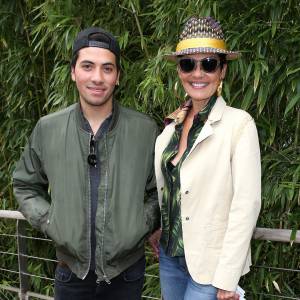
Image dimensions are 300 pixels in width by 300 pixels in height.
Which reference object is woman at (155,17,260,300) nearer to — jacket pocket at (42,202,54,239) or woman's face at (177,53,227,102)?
woman's face at (177,53,227,102)

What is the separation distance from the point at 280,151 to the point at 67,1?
1613 millimetres

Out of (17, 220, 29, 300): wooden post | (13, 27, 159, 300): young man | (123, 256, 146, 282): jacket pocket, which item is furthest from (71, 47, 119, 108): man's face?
(17, 220, 29, 300): wooden post

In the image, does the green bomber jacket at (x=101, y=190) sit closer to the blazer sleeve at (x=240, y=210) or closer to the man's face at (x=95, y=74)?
the man's face at (x=95, y=74)

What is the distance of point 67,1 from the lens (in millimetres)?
3121

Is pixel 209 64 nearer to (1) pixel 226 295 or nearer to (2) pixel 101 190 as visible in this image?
(2) pixel 101 190

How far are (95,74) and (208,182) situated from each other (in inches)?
23.8

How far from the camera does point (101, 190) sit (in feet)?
6.51

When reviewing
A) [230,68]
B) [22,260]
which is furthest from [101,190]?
[22,260]

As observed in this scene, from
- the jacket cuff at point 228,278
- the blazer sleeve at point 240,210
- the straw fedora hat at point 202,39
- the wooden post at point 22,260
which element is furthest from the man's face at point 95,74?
the wooden post at point 22,260

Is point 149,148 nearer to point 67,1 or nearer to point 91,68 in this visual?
point 91,68

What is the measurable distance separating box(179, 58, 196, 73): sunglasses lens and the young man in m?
0.28

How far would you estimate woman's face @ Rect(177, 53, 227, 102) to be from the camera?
186 centimetres

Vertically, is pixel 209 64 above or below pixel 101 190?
above

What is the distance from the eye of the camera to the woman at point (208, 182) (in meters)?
1.73
